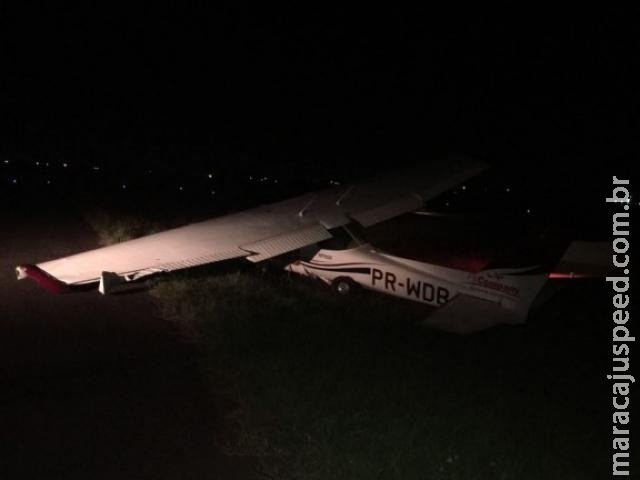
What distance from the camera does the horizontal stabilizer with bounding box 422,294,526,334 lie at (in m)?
8.95

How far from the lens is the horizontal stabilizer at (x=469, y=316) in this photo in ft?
29.4

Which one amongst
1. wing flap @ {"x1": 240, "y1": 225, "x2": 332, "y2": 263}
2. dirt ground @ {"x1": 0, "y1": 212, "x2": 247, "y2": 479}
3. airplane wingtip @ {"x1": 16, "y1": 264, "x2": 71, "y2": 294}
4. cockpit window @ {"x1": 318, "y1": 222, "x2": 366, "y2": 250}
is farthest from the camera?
cockpit window @ {"x1": 318, "y1": 222, "x2": 366, "y2": 250}

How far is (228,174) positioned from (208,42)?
2933 centimetres

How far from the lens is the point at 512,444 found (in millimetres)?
6738

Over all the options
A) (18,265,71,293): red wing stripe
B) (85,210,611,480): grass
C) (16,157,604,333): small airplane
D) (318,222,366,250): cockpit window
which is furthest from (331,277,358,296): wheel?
(18,265,71,293): red wing stripe

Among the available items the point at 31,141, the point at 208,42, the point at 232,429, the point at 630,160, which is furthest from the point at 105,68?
the point at 232,429

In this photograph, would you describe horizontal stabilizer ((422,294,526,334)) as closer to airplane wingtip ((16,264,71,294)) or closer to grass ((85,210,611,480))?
grass ((85,210,611,480))

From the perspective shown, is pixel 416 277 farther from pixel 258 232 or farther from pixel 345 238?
pixel 258 232

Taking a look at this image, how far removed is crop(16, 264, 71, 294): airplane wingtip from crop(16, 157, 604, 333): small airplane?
0.01m

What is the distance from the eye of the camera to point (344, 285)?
37.8 ft

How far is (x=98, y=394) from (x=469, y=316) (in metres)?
5.21

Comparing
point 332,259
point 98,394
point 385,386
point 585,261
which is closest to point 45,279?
point 98,394

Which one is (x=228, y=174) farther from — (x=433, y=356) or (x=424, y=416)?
(x=424, y=416)

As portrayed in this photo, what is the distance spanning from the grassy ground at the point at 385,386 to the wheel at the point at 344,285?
0.28 metres
